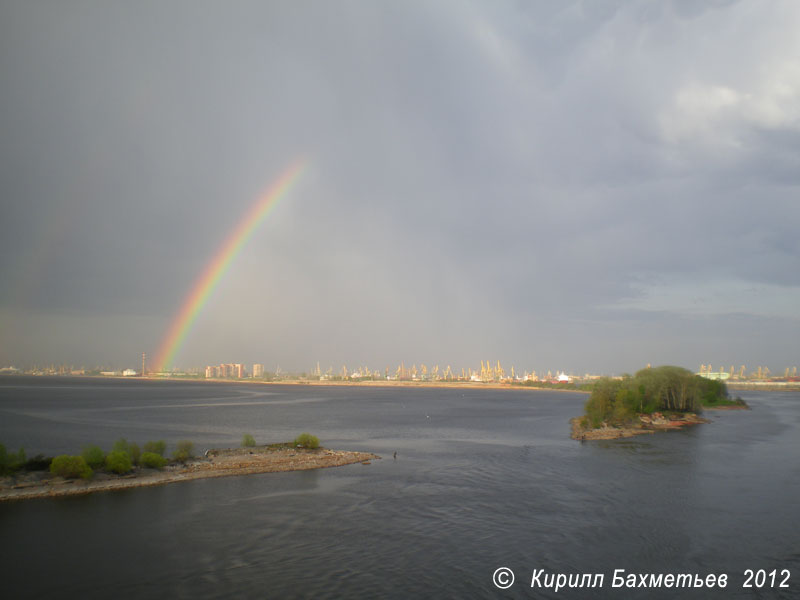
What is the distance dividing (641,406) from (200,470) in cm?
5966

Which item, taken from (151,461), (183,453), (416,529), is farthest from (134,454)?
(416,529)

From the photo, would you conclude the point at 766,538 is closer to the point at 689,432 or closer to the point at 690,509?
the point at 690,509

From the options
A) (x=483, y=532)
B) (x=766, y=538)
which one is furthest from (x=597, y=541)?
(x=766, y=538)

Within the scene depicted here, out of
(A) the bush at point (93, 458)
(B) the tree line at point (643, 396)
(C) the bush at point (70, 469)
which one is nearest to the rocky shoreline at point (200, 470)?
(C) the bush at point (70, 469)

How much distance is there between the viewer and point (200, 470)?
3025cm

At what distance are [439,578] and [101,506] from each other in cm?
1668

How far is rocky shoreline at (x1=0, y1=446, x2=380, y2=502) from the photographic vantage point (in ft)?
80.6

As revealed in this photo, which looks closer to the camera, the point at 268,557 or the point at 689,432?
the point at 268,557

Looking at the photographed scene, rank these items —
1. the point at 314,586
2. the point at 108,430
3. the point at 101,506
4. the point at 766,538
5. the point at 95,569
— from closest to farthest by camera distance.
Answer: the point at 314,586
the point at 95,569
the point at 766,538
the point at 101,506
the point at 108,430

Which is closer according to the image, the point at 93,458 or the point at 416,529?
the point at 416,529

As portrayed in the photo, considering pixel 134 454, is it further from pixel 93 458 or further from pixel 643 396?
pixel 643 396

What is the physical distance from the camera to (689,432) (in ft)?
184

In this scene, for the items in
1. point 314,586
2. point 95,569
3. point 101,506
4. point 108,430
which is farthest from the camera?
point 108,430

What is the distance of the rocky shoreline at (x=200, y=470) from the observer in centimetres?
2458
